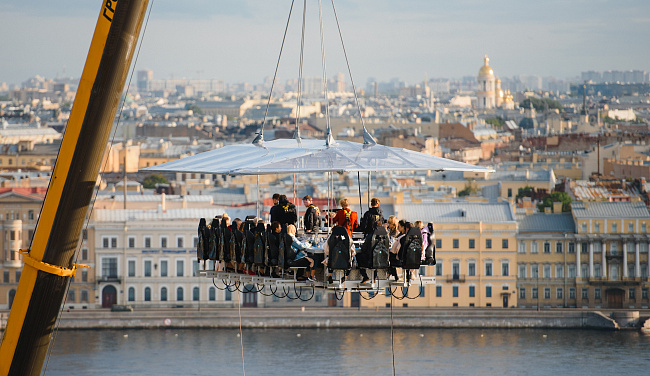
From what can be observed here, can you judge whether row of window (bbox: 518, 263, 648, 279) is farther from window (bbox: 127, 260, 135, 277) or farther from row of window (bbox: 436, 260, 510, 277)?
window (bbox: 127, 260, 135, 277)

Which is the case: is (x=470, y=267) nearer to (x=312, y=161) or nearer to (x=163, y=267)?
(x=163, y=267)

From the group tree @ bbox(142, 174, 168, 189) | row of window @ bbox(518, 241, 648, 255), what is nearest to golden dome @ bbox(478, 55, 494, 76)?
tree @ bbox(142, 174, 168, 189)

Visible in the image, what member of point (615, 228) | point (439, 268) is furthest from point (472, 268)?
point (615, 228)

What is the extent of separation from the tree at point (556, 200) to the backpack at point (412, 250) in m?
25.6

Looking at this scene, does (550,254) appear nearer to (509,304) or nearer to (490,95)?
(509,304)

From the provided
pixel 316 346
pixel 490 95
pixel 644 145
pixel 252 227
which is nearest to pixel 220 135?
pixel 644 145

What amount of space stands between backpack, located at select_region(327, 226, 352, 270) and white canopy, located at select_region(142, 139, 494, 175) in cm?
34

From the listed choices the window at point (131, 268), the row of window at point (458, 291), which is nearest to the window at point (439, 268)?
the row of window at point (458, 291)

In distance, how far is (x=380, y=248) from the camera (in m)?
7.28

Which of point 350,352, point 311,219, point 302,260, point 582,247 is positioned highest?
point 311,219

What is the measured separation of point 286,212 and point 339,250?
115 cm

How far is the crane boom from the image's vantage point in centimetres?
550

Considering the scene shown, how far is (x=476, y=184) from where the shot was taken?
41.4 meters

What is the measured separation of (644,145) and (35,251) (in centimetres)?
4905
